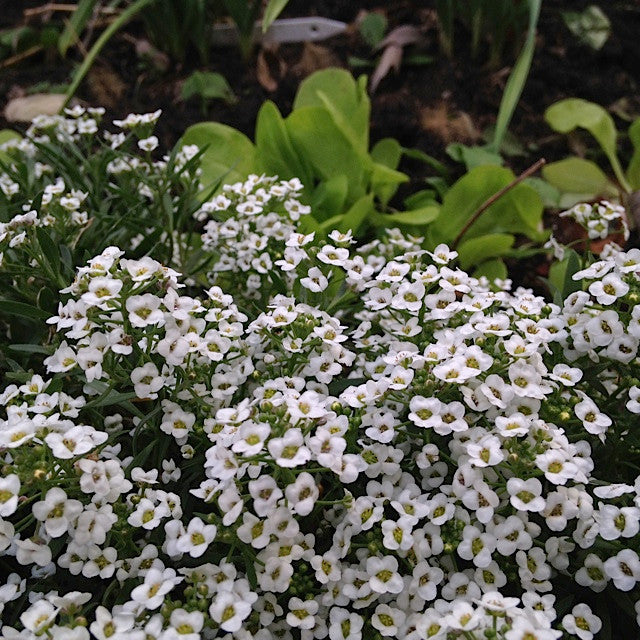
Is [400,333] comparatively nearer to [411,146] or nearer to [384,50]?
[411,146]

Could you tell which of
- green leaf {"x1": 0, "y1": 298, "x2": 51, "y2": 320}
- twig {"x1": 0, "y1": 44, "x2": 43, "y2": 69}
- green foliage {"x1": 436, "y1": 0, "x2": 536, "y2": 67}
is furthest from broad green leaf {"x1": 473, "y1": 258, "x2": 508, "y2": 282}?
twig {"x1": 0, "y1": 44, "x2": 43, "y2": 69}

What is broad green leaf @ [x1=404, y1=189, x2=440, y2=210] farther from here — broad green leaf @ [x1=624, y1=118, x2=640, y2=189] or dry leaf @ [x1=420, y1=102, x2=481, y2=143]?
broad green leaf @ [x1=624, y1=118, x2=640, y2=189]

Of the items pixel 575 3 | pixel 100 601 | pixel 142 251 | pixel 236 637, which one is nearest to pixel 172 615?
pixel 236 637

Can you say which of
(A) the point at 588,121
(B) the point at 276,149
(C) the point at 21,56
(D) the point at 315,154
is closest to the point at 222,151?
(B) the point at 276,149

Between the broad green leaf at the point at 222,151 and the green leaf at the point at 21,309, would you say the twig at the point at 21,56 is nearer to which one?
the broad green leaf at the point at 222,151

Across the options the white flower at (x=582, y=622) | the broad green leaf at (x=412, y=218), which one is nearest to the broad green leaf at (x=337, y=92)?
the broad green leaf at (x=412, y=218)

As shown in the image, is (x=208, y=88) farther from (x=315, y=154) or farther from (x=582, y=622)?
(x=582, y=622)
